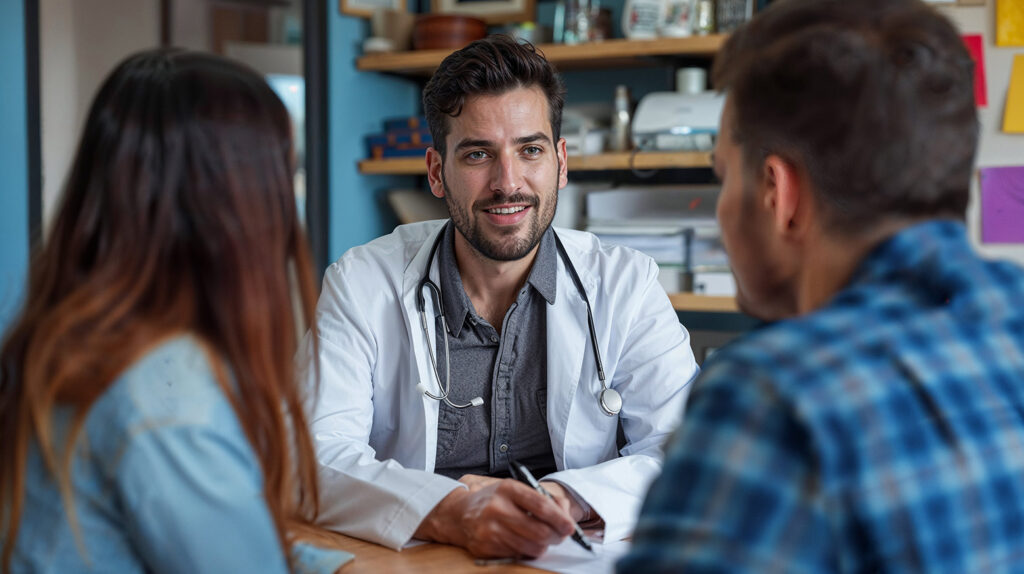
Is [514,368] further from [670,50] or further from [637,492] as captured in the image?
[670,50]

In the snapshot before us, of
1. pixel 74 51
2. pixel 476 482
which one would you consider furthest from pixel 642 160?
pixel 74 51

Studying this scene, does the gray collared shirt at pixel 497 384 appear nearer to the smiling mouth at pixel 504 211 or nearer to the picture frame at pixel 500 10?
the smiling mouth at pixel 504 211

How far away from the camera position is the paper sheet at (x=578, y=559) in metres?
1.08

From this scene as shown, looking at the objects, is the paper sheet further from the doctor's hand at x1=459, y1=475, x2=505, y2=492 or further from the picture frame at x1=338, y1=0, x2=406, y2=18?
the picture frame at x1=338, y1=0, x2=406, y2=18

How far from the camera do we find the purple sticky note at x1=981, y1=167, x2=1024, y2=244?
7.29 feet

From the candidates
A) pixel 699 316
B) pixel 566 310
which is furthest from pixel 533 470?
pixel 699 316

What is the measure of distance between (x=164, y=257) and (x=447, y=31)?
216 cm

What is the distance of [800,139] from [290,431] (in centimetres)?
53

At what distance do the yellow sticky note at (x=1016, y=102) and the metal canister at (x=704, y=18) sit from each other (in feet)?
2.41

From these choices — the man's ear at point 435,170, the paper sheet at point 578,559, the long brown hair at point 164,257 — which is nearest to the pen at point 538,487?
the paper sheet at point 578,559

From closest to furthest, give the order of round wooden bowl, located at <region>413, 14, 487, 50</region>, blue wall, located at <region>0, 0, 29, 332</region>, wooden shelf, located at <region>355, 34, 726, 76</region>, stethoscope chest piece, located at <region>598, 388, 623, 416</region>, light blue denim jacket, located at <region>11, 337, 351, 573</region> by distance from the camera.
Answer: light blue denim jacket, located at <region>11, 337, 351, 573</region> < stethoscope chest piece, located at <region>598, 388, 623, 416</region> < blue wall, located at <region>0, 0, 29, 332</region> < wooden shelf, located at <region>355, 34, 726, 76</region> < round wooden bowl, located at <region>413, 14, 487, 50</region>

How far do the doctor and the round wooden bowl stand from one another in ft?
3.53

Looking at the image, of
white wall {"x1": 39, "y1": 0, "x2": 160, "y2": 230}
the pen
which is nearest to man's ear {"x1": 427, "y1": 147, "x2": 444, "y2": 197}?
the pen

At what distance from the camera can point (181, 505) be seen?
706 mm
